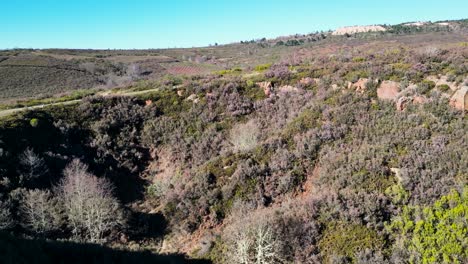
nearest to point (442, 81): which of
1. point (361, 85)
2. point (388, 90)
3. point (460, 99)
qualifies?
point (460, 99)

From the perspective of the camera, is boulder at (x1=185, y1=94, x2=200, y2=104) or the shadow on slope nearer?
the shadow on slope

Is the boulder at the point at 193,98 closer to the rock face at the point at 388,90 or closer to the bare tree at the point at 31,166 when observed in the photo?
the bare tree at the point at 31,166

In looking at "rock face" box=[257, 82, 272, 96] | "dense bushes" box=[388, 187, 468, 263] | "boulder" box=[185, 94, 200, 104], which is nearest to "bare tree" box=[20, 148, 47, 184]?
"boulder" box=[185, 94, 200, 104]

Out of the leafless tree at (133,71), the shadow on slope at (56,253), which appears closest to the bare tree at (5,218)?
the shadow on slope at (56,253)

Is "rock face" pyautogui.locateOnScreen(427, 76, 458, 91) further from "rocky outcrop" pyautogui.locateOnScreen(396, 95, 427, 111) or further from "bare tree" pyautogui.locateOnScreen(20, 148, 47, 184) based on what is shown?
"bare tree" pyautogui.locateOnScreen(20, 148, 47, 184)

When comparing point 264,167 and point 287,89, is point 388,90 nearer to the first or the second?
point 287,89
